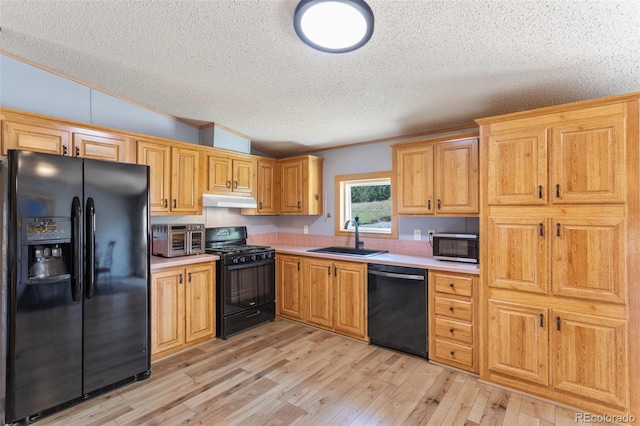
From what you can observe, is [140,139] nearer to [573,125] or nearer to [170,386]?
[170,386]

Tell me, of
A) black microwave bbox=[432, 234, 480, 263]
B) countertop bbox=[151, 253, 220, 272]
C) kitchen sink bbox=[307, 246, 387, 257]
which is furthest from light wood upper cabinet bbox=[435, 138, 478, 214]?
countertop bbox=[151, 253, 220, 272]

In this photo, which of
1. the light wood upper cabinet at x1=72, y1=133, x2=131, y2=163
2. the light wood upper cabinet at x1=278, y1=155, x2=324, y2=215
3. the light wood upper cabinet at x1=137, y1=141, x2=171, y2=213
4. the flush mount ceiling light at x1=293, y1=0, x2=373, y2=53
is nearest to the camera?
the flush mount ceiling light at x1=293, y1=0, x2=373, y2=53

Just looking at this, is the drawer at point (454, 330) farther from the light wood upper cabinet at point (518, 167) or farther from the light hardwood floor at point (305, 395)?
the light wood upper cabinet at point (518, 167)

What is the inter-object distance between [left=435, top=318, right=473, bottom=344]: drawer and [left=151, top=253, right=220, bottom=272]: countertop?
2354mm

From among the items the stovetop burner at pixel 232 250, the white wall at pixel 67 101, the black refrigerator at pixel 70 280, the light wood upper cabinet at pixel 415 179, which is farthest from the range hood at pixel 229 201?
the light wood upper cabinet at pixel 415 179

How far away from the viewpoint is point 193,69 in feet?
8.48

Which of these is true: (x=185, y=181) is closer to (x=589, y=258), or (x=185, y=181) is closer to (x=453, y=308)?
(x=453, y=308)

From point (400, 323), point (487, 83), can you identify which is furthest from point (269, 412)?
point (487, 83)

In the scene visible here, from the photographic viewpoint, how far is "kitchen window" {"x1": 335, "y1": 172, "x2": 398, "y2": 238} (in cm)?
399

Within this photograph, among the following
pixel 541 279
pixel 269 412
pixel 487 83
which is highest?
pixel 487 83

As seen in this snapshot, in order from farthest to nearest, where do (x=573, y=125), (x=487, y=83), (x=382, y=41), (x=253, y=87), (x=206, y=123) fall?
(x=206, y=123) < (x=253, y=87) < (x=487, y=83) < (x=573, y=125) < (x=382, y=41)

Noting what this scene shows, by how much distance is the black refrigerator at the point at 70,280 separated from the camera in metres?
2.03

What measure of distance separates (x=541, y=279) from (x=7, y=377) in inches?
146

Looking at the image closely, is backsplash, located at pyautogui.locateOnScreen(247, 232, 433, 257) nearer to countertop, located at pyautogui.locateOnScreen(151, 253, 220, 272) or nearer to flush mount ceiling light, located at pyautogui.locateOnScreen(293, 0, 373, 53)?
countertop, located at pyautogui.locateOnScreen(151, 253, 220, 272)
